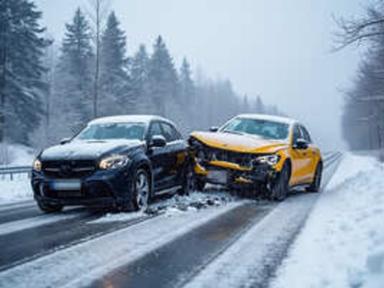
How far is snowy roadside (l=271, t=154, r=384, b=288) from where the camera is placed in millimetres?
3957

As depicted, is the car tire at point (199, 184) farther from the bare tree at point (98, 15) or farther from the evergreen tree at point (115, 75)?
the evergreen tree at point (115, 75)

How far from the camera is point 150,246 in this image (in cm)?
549

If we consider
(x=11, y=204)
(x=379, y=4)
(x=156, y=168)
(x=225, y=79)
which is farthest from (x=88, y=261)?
(x=225, y=79)

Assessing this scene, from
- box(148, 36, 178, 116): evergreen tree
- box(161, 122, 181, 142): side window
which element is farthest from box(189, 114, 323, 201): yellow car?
box(148, 36, 178, 116): evergreen tree

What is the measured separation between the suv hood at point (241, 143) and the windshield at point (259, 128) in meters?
0.39

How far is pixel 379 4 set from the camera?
16.0 m

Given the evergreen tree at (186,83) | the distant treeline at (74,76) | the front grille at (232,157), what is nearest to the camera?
the front grille at (232,157)

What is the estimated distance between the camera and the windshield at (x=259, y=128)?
37.9 ft

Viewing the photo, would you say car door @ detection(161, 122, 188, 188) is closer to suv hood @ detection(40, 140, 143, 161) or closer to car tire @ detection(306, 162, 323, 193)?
suv hood @ detection(40, 140, 143, 161)

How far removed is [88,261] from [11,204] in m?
5.98

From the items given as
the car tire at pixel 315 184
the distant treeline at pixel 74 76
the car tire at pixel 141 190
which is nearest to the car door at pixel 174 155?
the car tire at pixel 141 190

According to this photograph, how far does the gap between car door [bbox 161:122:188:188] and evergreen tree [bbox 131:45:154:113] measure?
42.2m

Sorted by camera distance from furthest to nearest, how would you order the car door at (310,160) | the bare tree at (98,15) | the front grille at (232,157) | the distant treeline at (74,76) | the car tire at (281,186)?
the distant treeline at (74,76)
the bare tree at (98,15)
the car door at (310,160)
the car tire at (281,186)
the front grille at (232,157)

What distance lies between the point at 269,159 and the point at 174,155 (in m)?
1.87
